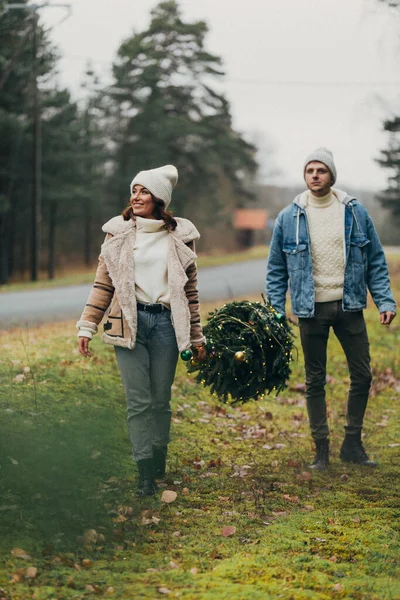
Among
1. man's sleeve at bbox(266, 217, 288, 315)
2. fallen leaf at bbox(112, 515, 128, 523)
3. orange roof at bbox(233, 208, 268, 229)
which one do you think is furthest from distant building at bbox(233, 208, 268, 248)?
fallen leaf at bbox(112, 515, 128, 523)

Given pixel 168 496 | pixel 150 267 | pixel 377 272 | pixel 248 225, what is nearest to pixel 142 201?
pixel 150 267

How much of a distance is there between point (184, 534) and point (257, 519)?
56cm

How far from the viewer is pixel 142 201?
5.51m

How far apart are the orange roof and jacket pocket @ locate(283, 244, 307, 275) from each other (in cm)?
4716

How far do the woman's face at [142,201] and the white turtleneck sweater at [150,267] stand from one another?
52 millimetres

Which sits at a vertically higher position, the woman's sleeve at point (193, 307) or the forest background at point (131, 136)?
the forest background at point (131, 136)

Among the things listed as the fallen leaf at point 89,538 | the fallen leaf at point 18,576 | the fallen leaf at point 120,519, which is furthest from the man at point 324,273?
the fallen leaf at point 18,576

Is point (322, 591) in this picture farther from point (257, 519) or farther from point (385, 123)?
point (385, 123)

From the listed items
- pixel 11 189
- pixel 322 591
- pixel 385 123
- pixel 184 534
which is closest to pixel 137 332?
pixel 184 534

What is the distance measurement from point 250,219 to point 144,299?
5690 cm

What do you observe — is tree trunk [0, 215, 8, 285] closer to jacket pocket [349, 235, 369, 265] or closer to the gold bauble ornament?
jacket pocket [349, 235, 369, 265]

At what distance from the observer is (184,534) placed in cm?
490

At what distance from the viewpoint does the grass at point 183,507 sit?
4.09 m

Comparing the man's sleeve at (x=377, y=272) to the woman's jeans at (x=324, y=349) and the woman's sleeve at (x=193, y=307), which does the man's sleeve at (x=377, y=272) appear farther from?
the woman's sleeve at (x=193, y=307)
